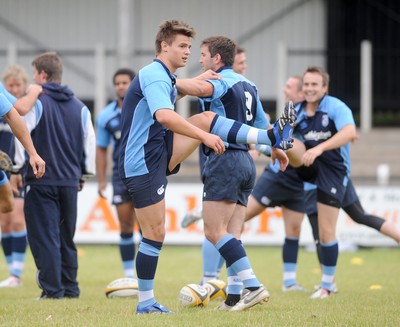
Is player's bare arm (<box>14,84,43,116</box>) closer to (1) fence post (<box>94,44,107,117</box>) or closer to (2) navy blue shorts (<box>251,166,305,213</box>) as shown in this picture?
(2) navy blue shorts (<box>251,166,305,213</box>)

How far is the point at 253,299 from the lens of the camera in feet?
24.1

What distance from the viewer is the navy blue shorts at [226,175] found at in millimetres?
7621

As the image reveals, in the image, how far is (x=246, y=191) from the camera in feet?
26.0

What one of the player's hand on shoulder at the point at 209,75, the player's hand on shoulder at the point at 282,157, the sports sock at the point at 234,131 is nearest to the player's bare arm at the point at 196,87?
the player's hand on shoulder at the point at 209,75

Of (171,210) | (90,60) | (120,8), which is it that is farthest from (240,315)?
(90,60)

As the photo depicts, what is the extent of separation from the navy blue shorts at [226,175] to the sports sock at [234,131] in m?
0.38

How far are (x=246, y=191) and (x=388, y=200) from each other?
7769 mm

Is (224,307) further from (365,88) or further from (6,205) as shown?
(365,88)

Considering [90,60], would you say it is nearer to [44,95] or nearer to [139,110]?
[44,95]

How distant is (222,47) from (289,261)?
3430 millimetres

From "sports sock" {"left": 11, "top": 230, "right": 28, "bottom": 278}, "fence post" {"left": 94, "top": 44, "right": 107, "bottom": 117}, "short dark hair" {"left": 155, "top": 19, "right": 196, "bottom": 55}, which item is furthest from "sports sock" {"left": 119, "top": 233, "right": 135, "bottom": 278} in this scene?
"fence post" {"left": 94, "top": 44, "right": 107, "bottom": 117}

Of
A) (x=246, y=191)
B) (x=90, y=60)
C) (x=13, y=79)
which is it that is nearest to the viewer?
(x=246, y=191)

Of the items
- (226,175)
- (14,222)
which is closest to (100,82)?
(14,222)

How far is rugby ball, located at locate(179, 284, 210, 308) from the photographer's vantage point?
7855 millimetres
